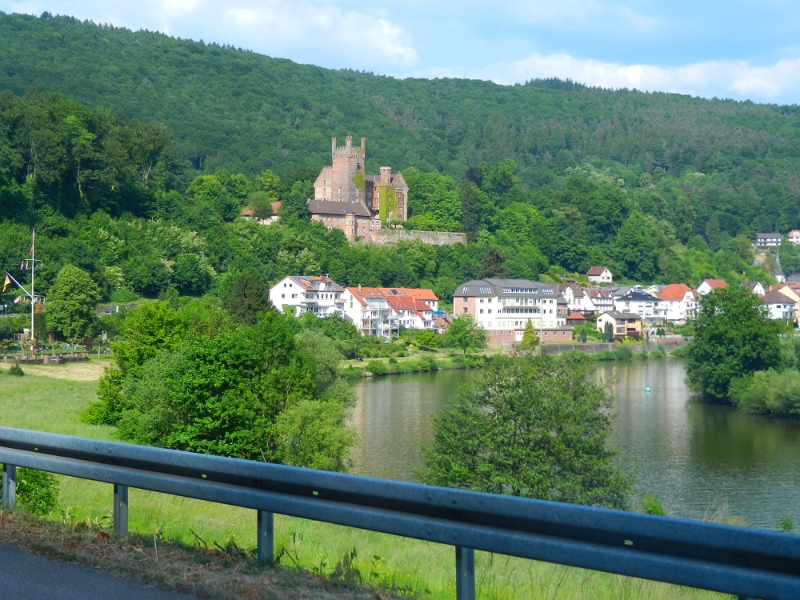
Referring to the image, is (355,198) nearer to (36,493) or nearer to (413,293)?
(413,293)

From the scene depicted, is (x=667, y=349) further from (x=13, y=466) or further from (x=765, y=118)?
(x=765, y=118)

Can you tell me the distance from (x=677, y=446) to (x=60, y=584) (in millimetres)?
26672

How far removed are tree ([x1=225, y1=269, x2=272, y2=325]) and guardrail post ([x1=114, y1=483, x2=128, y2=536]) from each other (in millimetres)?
40225

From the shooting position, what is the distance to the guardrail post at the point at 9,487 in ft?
16.6

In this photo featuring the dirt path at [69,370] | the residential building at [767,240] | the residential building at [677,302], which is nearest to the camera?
the dirt path at [69,370]

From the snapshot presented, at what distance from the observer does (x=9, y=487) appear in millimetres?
5105

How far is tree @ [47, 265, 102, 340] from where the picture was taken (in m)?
44.4

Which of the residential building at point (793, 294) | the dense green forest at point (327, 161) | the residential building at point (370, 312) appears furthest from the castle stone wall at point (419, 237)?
the residential building at point (793, 294)

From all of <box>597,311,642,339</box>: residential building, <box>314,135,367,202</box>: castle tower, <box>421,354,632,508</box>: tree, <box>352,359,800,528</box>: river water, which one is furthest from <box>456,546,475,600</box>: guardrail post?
<box>314,135,367,202</box>: castle tower

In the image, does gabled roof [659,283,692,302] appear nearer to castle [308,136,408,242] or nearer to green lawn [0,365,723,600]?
castle [308,136,408,242]

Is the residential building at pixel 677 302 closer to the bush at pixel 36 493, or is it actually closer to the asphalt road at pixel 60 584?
the bush at pixel 36 493

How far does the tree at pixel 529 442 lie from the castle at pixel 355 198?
2219 inches

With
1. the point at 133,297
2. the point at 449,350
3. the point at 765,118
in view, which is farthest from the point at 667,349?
the point at 765,118

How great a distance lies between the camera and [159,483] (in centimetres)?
444
